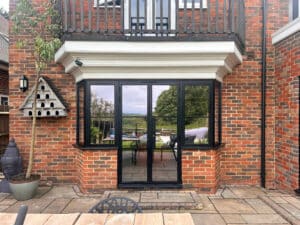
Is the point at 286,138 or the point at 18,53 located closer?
the point at 286,138

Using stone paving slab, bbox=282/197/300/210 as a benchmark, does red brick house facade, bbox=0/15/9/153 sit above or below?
above

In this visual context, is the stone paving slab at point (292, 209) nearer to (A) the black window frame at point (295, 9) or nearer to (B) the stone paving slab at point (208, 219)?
(B) the stone paving slab at point (208, 219)

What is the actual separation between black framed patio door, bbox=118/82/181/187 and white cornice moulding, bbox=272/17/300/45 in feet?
→ 7.69

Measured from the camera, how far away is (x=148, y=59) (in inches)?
182

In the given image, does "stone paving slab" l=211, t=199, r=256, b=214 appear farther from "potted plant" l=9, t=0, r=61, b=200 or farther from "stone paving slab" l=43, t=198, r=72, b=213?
"potted plant" l=9, t=0, r=61, b=200

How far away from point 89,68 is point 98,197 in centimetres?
243

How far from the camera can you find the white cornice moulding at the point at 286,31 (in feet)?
14.8

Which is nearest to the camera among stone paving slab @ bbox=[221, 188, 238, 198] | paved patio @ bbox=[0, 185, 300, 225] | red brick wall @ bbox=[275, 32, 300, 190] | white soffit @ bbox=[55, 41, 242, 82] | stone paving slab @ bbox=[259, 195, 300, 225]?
stone paving slab @ bbox=[259, 195, 300, 225]

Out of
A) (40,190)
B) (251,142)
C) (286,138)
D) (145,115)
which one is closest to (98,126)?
(145,115)

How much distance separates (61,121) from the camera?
5348mm

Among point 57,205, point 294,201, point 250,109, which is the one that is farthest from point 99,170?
point 294,201

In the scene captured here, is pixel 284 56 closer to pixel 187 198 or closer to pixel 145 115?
pixel 145 115

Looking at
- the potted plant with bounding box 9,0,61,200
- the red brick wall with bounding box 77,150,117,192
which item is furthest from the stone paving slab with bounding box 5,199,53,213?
the red brick wall with bounding box 77,150,117,192

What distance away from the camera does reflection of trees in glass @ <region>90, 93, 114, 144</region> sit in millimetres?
4906
